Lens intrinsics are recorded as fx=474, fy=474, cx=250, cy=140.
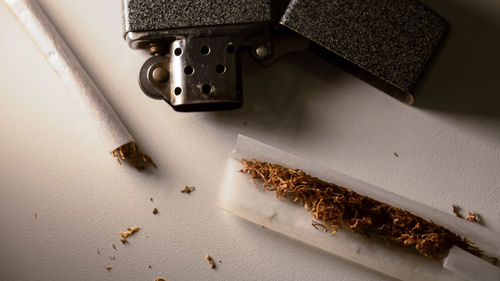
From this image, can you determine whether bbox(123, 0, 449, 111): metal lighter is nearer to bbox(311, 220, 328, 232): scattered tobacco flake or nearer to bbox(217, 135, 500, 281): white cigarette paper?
bbox(217, 135, 500, 281): white cigarette paper

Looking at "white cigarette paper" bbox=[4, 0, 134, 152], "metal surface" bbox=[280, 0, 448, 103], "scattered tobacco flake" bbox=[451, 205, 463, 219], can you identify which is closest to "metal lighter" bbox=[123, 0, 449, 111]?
"metal surface" bbox=[280, 0, 448, 103]

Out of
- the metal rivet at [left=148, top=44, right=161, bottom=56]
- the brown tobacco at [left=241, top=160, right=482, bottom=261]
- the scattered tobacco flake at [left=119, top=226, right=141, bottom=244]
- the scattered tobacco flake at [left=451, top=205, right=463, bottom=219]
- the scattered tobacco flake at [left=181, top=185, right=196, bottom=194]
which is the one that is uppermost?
the metal rivet at [left=148, top=44, right=161, bottom=56]

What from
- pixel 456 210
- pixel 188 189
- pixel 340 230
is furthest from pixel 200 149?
pixel 456 210

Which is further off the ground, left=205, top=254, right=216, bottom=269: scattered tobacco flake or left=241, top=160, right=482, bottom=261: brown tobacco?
left=241, top=160, right=482, bottom=261: brown tobacco

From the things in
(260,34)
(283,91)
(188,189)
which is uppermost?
(260,34)

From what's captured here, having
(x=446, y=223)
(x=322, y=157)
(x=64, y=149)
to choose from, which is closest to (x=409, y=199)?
(x=446, y=223)

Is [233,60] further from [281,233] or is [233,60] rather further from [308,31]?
[281,233]

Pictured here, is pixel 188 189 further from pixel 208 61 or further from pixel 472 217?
pixel 472 217
